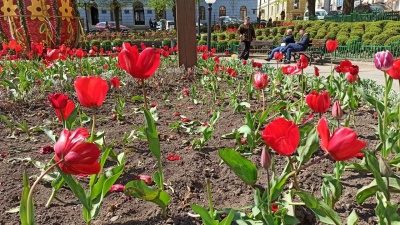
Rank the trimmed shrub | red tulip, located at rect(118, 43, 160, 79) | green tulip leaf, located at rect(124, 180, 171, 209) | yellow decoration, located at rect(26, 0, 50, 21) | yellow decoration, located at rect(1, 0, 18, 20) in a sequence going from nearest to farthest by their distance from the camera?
green tulip leaf, located at rect(124, 180, 171, 209) → red tulip, located at rect(118, 43, 160, 79) → yellow decoration, located at rect(1, 0, 18, 20) → yellow decoration, located at rect(26, 0, 50, 21) → the trimmed shrub

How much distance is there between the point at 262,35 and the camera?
19.7m

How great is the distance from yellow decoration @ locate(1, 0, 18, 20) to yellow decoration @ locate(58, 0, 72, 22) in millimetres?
1298

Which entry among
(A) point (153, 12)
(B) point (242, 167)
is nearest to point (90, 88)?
(B) point (242, 167)

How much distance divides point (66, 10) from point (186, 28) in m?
6.23

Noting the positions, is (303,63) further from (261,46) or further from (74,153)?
(261,46)

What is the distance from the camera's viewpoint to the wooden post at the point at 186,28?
6.89 m

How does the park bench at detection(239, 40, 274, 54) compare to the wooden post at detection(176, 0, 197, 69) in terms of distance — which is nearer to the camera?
the wooden post at detection(176, 0, 197, 69)

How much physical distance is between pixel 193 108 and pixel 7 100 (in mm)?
2189

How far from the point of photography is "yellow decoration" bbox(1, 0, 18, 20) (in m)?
10.6

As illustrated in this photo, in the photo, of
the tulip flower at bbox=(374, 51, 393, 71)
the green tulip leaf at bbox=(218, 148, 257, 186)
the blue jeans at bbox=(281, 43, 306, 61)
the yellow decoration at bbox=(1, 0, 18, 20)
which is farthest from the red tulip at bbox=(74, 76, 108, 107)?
the blue jeans at bbox=(281, 43, 306, 61)

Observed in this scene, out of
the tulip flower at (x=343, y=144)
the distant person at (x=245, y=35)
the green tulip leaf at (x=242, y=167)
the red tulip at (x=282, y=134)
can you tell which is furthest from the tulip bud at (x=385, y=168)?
the distant person at (x=245, y=35)

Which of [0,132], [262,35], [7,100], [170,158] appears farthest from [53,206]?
[262,35]

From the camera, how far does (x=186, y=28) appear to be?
22.9 ft

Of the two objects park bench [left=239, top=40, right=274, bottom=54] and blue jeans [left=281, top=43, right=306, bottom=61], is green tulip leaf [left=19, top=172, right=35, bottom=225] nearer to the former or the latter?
blue jeans [left=281, top=43, right=306, bottom=61]
